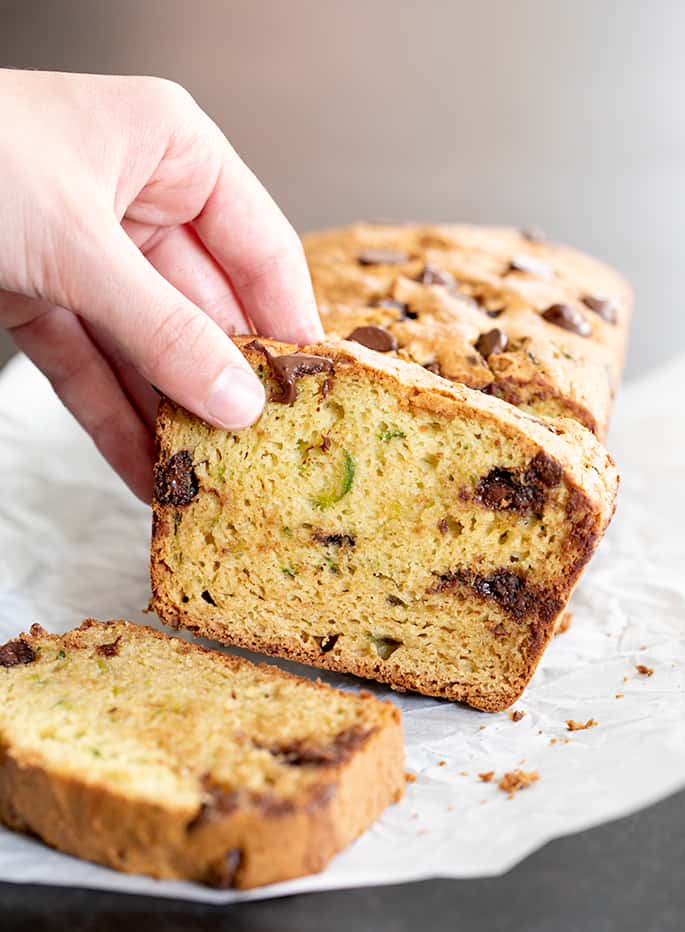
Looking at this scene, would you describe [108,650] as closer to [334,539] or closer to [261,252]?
[334,539]

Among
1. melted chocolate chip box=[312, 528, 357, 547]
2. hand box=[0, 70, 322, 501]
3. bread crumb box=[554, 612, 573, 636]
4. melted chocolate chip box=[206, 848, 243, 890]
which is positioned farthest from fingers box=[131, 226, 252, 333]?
melted chocolate chip box=[206, 848, 243, 890]

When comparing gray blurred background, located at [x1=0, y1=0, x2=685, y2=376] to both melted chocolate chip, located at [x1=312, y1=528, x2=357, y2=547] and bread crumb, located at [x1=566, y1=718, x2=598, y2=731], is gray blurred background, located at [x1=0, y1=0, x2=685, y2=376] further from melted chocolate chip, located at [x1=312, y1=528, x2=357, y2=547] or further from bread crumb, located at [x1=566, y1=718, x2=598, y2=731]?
bread crumb, located at [x1=566, y1=718, x2=598, y2=731]

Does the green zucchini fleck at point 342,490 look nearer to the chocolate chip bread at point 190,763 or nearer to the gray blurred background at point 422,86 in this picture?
the chocolate chip bread at point 190,763

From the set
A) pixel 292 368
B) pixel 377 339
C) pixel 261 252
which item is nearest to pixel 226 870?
pixel 292 368

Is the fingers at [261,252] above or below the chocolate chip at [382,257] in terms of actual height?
above

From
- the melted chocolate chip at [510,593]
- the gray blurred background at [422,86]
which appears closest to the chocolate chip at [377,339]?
the melted chocolate chip at [510,593]

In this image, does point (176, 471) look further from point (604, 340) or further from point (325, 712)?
point (604, 340)
